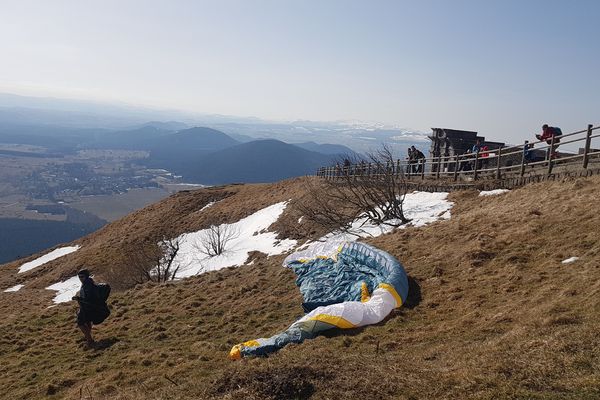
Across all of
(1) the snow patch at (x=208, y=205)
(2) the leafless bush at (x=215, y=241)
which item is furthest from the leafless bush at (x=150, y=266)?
(1) the snow patch at (x=208, y=205)

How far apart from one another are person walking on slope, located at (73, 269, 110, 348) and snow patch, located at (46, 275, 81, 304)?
32.2 ft

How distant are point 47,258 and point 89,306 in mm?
26979

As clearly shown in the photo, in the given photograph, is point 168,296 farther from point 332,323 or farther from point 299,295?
point 332,323

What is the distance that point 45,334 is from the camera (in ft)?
39.7

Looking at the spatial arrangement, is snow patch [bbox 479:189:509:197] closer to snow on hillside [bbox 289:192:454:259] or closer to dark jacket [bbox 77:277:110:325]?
snow on hillside [bbox 289:192:454:259]

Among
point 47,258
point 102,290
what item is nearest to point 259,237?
point 102,290

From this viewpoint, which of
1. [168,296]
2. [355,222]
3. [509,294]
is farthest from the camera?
[355,222]

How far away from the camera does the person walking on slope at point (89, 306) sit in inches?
409

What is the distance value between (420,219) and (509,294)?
7894 millimetres

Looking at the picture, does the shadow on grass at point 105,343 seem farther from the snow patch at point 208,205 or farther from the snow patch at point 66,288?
the snow patch at point 208,205

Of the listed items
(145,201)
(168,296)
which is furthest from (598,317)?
(145,201)

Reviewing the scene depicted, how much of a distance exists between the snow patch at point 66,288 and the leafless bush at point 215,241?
21.7ft

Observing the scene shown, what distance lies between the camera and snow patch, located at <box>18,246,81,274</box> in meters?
31.7

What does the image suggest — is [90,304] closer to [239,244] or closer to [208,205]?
[239,244]
